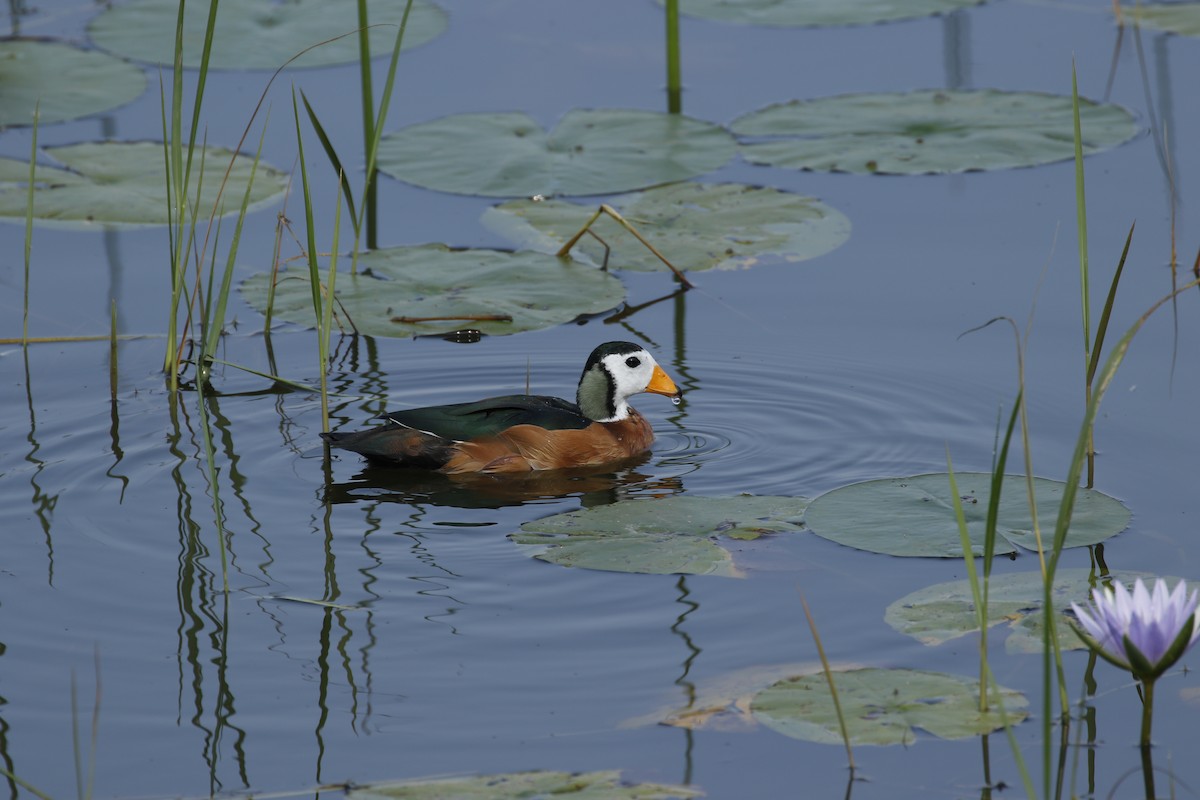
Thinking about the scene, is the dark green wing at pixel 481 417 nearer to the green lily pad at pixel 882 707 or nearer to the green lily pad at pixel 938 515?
the green lily pad at pixel 938 515

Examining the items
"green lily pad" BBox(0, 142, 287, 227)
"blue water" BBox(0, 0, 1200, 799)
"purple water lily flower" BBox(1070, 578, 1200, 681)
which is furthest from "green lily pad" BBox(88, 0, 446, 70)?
"purple water lily flower" BBox(1070, 578, 1200, 681)

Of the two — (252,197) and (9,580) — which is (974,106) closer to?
(252,197)

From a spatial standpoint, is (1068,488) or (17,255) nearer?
(1068,488)

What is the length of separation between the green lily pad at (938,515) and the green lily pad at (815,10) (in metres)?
6.57

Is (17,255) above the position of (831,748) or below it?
above

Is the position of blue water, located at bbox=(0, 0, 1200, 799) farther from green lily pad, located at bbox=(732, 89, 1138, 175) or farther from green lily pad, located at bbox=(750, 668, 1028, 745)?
green lily pad, located at bbox=(732, 89, 1138, 175)

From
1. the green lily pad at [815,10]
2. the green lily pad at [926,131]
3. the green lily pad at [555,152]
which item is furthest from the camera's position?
the green lily pad at [815,10]

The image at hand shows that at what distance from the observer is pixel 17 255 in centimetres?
902

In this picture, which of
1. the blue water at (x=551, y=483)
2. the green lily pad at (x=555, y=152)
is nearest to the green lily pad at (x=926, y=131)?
the blue water at (x=551, y=483)

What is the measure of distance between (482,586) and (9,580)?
69.3 inches

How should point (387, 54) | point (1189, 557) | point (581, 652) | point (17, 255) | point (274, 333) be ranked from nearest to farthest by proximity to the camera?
point (581, 652) → point (1189, 557) → point (274, 333) → point (17, 255) → point (387, 54)

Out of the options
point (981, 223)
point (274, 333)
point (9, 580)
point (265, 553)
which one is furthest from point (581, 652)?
point (981, 223)

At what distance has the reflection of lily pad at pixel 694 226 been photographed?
8.77 meters

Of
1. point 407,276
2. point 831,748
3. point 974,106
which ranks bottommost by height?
point 831,748
